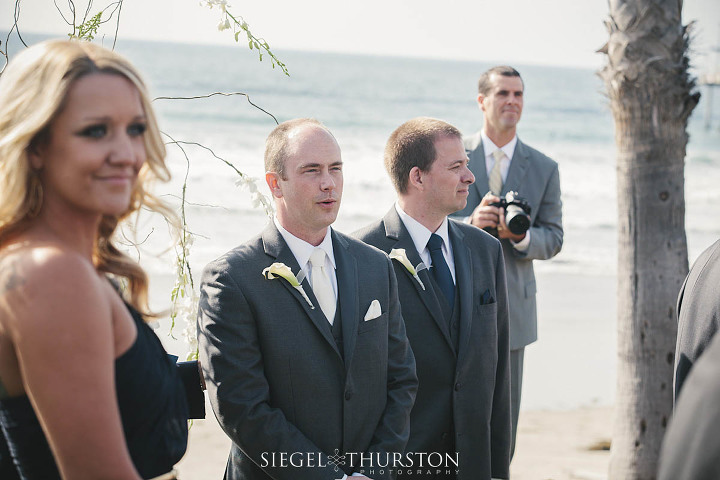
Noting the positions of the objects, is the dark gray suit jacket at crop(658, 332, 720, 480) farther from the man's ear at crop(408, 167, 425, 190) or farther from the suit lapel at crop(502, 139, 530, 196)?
the suit lapel at crop(502, 139, 530, 196)

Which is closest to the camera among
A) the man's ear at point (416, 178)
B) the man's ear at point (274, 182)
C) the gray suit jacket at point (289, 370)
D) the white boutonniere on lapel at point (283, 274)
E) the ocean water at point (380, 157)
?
the gray suit jacket at point (289, 370)

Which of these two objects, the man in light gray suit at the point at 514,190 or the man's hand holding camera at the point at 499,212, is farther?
the man in light gray suit at the point at 514,190

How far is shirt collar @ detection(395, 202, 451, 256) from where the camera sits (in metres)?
3.78

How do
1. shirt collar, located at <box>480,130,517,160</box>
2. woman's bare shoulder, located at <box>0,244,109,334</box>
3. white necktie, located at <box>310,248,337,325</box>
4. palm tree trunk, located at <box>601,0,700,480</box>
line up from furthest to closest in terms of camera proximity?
shirt collar, located at <box>480,130,517,160</box> → palm tree trunk, located at <box>601,0,700,480</box> → white necktie, located at <box>310,248,337,325</box> → woman's bare shoulder, located at <box>0,244,109,334</box>

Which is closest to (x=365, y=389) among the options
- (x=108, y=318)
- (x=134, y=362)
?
(x=134, y=362)

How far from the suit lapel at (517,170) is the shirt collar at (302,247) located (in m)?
2.11

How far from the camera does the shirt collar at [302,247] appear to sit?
3.19 m

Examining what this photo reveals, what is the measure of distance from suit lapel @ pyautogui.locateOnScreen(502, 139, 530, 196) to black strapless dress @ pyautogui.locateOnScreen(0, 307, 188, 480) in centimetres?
337

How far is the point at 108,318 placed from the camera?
1635 millimetres

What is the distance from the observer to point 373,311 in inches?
123

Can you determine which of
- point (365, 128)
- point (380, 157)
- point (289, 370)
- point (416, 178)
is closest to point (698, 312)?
point (289, 370)

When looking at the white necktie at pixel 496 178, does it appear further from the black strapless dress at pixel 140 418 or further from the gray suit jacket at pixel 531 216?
the black strapless dress at pixel 140 418

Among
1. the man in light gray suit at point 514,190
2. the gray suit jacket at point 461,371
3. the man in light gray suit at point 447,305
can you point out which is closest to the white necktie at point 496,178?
the man in light gray suit at point 514,190

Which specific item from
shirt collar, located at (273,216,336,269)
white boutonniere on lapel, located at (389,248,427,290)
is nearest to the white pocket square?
shirt collar, located at (273,216,336,269)
